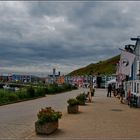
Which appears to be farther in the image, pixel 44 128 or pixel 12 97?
pixel 12 97

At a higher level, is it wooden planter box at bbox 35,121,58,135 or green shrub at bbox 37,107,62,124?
green shrub at bbox 37,107,62,124

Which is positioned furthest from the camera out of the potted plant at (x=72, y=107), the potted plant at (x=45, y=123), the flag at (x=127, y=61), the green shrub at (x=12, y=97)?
the green shrub at (x=12, y=97)

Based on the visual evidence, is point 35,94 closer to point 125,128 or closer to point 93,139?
point 125,128

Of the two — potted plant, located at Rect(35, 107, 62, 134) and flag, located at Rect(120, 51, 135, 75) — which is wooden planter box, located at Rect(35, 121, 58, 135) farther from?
flag, located at Rect(120, 51, 135, 75)

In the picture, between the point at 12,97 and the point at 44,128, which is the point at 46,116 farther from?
the point at 12,97

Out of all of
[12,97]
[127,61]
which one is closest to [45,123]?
[127,61]

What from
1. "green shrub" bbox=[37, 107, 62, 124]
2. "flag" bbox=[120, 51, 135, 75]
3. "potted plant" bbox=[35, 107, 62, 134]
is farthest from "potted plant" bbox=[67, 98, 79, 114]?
"flag" bbox=[120, 51, 135, 75]

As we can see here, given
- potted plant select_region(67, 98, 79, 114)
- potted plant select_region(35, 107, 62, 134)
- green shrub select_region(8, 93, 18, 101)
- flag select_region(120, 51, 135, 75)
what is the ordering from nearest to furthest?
potted plant select_region(35, 107, 62, 134), potted plant select_region(67, 98, 79, 114), flag select_region(120, 51, 135, 75), green shrub select_region(8, 93, 18, 101)

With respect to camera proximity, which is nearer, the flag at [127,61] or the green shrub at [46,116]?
the green shrub at [46,116]

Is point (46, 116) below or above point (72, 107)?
above

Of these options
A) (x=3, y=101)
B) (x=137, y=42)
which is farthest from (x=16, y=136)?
(x=137, y=42)

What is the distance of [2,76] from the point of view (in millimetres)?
157000

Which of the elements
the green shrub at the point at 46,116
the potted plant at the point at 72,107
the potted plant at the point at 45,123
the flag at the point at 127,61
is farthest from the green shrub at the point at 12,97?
the potted plant at the point at 45,123

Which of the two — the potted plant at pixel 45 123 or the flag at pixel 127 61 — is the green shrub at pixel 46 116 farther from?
the flag at pixel 127 61
